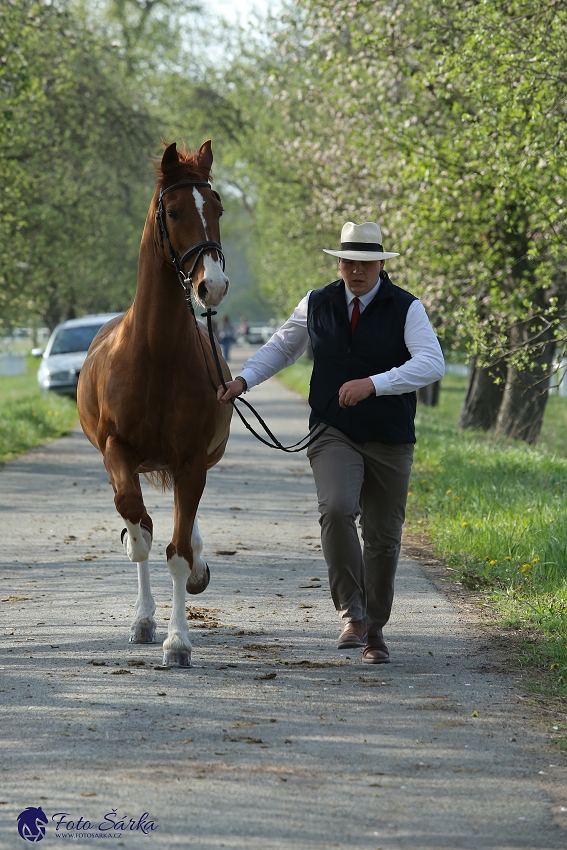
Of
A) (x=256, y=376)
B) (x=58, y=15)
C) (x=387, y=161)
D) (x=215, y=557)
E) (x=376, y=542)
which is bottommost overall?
(x=215, y=557)

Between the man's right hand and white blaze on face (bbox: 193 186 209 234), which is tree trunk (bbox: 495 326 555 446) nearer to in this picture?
the man's right hand

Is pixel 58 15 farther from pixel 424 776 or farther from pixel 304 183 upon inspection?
pixel 424 776

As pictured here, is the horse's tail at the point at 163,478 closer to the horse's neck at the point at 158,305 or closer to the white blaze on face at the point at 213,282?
the horse's neck at the point at 158,305

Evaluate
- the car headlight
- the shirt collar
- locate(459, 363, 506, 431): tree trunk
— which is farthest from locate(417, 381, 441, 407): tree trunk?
the shirt collar

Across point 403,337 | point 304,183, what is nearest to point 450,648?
Result: point 403,337

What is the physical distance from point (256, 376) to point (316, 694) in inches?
72.7

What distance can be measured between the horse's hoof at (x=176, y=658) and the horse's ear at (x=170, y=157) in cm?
255

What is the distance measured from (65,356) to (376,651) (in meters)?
19.1

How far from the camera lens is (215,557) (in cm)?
924

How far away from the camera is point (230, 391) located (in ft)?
20.2

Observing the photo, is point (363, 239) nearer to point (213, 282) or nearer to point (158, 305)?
point (213, 282)

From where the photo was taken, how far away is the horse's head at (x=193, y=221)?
5.59 metres

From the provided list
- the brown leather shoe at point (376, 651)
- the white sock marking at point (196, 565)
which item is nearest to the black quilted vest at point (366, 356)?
the brown leather shoe at point (376, 651)

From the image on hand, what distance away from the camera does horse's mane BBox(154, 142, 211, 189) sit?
6.01m
